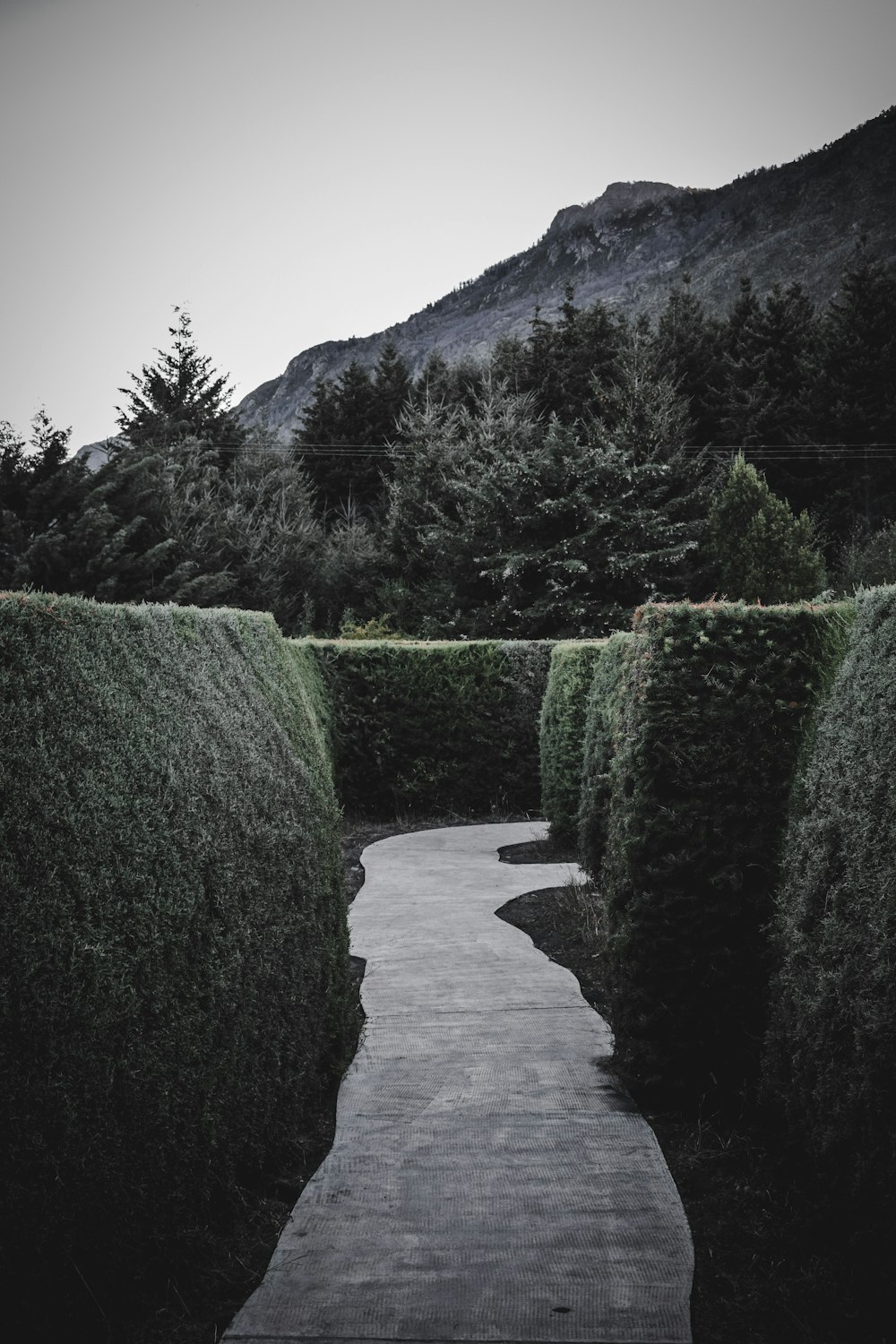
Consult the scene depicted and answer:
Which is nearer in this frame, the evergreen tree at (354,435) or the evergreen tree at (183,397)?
the evergreen tree at (183,397)

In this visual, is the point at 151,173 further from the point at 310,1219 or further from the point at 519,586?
the point at 519,586

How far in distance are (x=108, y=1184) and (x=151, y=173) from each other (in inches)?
445

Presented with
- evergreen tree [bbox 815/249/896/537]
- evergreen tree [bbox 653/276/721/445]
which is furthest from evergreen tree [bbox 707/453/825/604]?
evergreen tree [bbox 653/276/721/445]

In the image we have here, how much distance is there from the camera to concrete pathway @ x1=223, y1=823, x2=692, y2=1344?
2.12 metres

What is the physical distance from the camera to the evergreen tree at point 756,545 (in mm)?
22984

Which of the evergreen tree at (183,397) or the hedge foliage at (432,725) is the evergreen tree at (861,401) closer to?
the hedge foliage at (432,725)

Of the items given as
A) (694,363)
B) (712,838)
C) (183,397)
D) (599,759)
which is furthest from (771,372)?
(712,838)

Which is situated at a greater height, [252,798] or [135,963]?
[252,798]

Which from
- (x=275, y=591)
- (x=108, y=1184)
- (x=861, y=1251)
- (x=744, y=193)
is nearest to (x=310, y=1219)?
(x=108, y=1184)

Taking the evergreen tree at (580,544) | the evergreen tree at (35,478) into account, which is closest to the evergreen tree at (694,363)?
the evergreen tree at (580,544)

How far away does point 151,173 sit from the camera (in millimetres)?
10047

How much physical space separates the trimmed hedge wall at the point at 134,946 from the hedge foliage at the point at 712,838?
4.69 ft

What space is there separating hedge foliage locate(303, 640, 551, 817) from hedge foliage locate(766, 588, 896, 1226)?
8481 millimetres

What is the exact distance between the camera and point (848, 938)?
245 centimetres
